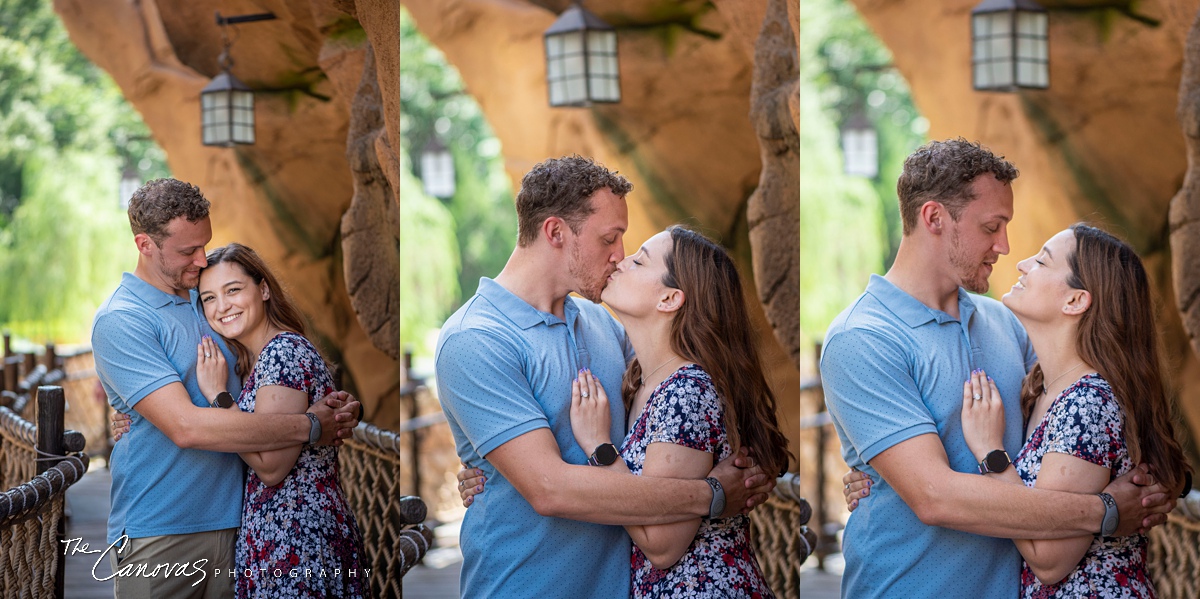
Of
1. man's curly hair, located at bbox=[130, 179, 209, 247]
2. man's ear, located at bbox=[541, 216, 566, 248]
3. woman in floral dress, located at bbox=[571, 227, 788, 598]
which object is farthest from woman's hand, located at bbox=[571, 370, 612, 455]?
man's curly hair, located at bbox=[130, 179, 209, 247]

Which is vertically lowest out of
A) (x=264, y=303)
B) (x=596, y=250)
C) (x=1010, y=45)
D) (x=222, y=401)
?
(x=222, y=401)

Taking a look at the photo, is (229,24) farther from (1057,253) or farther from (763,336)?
(1057,253)

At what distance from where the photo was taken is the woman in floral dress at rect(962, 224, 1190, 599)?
2.46 metres

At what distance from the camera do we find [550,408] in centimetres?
277

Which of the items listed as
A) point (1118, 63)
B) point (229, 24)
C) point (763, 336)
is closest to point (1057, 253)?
point (1118, 63)

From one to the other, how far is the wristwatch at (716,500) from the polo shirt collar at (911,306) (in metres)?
0.60

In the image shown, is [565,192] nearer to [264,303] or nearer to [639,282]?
[639,282]

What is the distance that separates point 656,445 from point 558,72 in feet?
3.42

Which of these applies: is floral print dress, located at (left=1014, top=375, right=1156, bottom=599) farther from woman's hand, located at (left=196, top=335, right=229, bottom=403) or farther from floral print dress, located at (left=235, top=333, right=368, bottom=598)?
woman's hand, located at (left=196, top=335, right=229, bottom=403)

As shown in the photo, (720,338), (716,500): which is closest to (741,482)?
(716,500)

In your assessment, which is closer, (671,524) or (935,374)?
(935,374)

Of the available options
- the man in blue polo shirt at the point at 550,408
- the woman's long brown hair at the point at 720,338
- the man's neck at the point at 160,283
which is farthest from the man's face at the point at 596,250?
the man's neck at the point at 160,283

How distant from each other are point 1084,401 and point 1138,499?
276 mm

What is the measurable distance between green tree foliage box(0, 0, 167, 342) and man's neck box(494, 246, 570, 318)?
1137 millimetres
